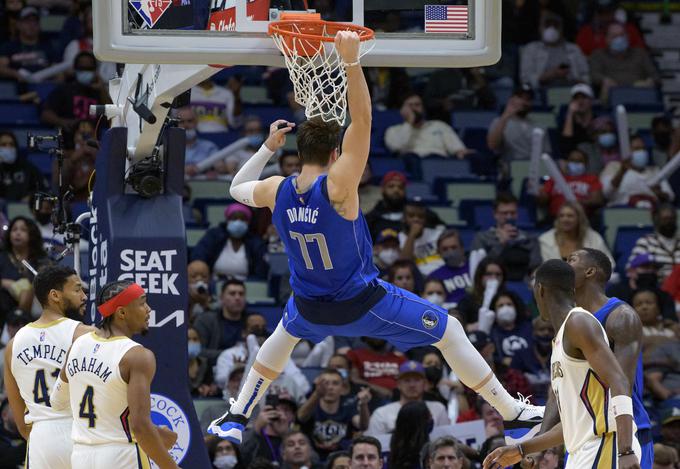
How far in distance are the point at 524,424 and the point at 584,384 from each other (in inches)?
54.7

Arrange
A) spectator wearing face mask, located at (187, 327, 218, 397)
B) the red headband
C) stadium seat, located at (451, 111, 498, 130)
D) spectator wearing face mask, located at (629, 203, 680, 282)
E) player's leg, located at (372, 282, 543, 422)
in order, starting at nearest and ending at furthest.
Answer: the red headband → player's leg, located at (372, 282, 543, 422) → spectator wearing face mask, located at (187, 327, 218, 397) → spectator wearing face mask, located at (629, 203, 680, 282) → stadium seat, located at (451, 111, 498, 130)

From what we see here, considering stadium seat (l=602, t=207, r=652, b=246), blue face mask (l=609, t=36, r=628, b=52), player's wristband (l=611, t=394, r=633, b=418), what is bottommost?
player's wristband (l=611, t=394, r=633, b=418)

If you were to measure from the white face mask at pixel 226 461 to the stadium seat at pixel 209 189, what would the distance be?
4666 mm

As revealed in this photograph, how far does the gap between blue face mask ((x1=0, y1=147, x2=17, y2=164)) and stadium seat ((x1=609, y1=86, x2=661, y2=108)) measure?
751 cm

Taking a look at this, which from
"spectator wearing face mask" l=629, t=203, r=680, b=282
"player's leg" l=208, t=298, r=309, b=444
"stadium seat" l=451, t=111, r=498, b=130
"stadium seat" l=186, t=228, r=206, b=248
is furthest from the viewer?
"stadium seat" l=451, t=111, r=498, b=130

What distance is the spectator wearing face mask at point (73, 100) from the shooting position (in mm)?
16609

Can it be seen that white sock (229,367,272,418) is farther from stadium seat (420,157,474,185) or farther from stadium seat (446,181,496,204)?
stadium seat (420,157,474,185)

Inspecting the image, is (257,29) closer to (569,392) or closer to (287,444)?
(569,392)

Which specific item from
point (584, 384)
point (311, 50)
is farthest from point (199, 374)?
point (584, 384)

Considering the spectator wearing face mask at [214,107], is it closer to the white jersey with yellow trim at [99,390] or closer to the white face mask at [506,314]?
the white face mask at [506,314]

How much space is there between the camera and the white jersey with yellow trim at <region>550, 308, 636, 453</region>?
7883mm

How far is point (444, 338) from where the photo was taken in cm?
891

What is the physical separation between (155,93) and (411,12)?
210 cm

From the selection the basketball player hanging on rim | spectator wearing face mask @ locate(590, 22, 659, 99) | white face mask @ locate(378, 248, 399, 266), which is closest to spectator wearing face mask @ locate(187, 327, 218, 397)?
white face mask @ locate(378, 248, 399, 266)
